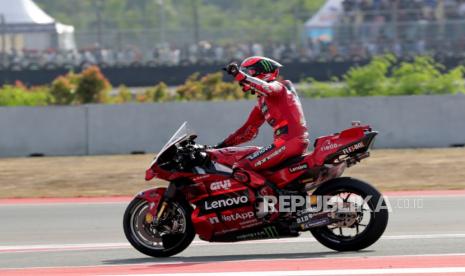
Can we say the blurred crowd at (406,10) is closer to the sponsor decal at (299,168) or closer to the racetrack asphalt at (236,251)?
the racetrack asphalt at (236,251)

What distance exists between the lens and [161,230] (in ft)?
27.3

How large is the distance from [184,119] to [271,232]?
11.4m

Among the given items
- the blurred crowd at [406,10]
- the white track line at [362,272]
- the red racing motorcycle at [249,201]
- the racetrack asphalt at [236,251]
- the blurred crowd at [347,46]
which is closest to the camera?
the white track line at [362,272]

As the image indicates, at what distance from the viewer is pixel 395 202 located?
477 inches

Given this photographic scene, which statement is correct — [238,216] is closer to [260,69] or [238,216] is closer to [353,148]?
[353,148]

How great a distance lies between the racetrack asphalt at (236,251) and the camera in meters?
7.36

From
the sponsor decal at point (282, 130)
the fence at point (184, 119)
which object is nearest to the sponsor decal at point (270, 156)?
the sponsor decal at point (282, 130)

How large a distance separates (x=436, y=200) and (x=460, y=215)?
1.55 metres

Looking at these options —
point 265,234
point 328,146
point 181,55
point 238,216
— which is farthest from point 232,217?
point 181,55

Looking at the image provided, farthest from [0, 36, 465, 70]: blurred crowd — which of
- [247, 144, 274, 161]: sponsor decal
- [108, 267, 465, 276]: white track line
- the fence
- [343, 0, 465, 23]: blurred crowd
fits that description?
[108, 267, 465, 276]: white track line

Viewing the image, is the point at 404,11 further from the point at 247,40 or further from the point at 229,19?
the point at 229,19

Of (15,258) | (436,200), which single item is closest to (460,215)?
(436,200)

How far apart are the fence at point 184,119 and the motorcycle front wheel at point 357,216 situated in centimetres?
1083

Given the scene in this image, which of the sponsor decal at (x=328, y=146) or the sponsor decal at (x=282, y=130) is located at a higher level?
the sponsor decal at (x=282, y=130)
